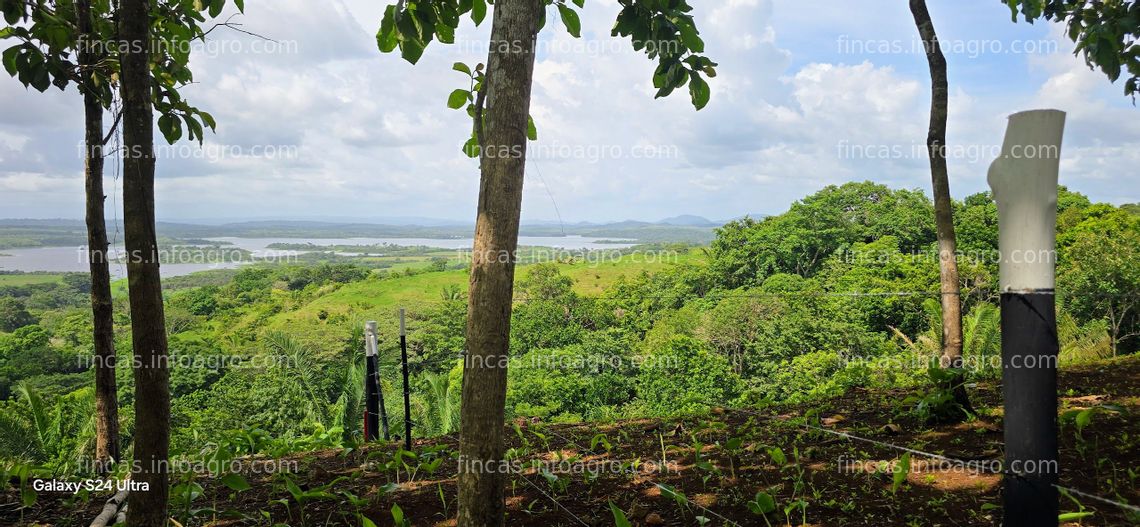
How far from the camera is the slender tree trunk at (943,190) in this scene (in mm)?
3535

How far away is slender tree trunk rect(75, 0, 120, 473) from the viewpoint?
11.8 ft

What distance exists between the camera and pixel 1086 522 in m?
1.87

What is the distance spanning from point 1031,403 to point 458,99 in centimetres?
206

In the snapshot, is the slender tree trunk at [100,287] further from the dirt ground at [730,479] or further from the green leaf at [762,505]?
the green leaf at [762,505]

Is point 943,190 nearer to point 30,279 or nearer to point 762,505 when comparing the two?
point 762,505

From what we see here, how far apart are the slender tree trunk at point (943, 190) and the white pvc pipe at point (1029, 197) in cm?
242

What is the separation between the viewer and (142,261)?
197 centimetres

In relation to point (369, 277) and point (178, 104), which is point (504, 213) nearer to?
point (178, 104)

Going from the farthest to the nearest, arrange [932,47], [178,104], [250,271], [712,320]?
[250,271], [712,320], [932,47], [178,104]

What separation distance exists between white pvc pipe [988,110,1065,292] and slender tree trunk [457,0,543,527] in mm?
1203

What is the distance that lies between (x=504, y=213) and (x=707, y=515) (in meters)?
1.30

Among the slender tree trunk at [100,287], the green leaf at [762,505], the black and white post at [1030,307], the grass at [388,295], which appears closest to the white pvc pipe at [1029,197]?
the black and white post at [1030,307]

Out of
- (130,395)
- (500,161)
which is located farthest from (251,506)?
(130,395)

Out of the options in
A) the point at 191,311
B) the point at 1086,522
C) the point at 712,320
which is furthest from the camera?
the point at 191,311
